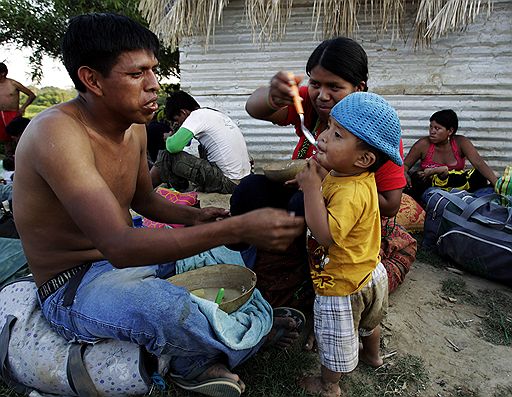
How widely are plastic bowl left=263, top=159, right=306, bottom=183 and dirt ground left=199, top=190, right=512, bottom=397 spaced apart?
1.11m

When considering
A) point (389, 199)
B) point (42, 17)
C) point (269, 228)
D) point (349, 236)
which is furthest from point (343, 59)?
point (42, 17)

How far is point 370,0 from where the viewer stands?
15.1ft

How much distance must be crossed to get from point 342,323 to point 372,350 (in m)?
0.44

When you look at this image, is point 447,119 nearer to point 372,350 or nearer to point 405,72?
point 405,72

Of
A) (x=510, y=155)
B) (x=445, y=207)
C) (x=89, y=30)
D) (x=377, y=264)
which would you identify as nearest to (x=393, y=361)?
(x=377, y=264)

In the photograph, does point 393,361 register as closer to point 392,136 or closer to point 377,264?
point 377,264

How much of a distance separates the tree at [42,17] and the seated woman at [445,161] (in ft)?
18.7

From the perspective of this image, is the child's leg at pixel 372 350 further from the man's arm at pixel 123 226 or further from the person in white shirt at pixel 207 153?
the person in white shirt at pixel 207 153

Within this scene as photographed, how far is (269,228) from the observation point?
1.46 metres

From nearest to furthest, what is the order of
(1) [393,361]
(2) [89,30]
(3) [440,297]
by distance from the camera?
(2) [89,30], (1) [393,361], (3) [440,297]

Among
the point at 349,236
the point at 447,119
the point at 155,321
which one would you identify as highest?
the point at 447,119

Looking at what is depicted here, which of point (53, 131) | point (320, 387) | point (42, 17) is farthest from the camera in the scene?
point (42, 17)

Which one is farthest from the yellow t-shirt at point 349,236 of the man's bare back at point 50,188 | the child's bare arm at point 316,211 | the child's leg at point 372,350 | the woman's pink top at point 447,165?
the woman's pink top at point 447,165

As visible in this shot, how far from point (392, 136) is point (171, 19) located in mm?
4093
